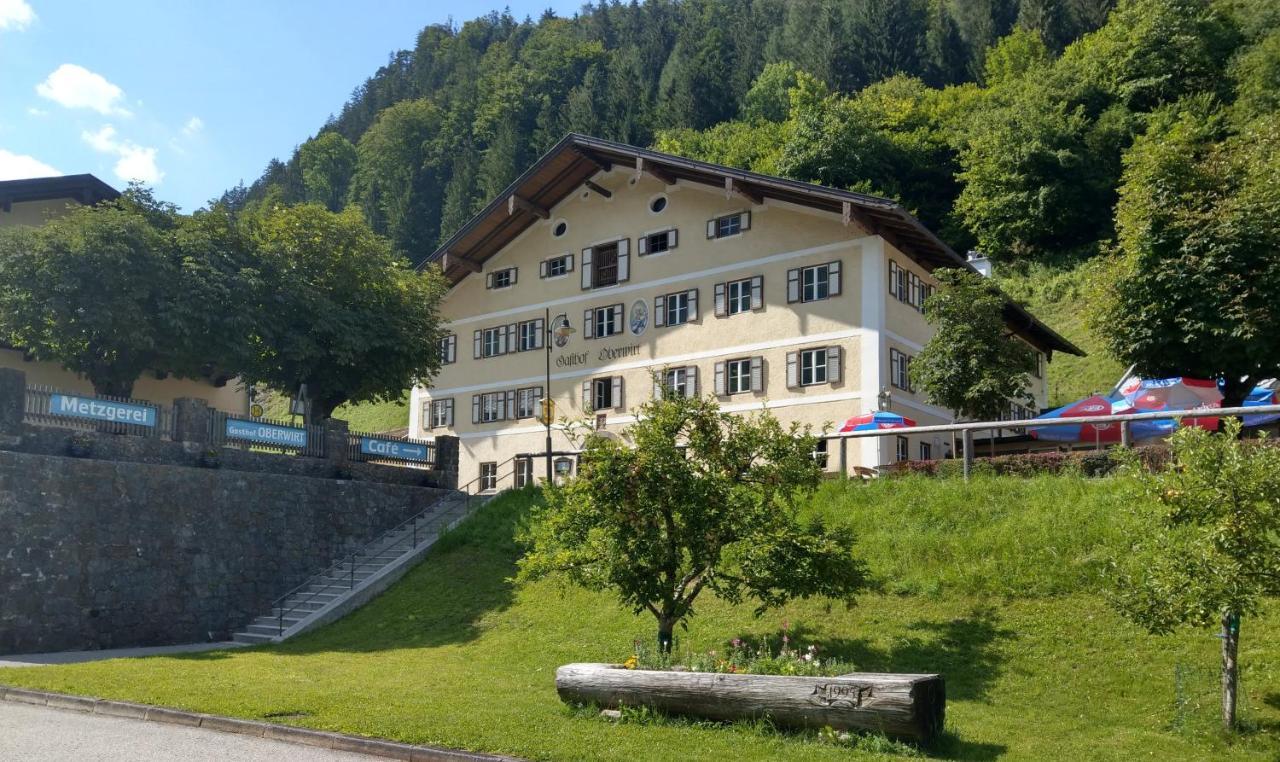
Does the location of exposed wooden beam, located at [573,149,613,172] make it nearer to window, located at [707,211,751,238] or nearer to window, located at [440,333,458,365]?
window, located at [707,211,751,238]

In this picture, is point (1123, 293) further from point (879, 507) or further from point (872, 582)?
point (872, 582)

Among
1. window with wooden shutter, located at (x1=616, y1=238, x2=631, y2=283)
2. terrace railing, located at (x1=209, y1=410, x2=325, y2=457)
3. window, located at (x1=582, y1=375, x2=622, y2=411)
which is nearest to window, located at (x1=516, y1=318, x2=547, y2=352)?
window, located at (x1=582, y1=375, x2=622, y2=411)

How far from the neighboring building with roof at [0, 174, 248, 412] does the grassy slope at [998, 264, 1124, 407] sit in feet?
116

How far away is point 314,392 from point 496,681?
21.7 m

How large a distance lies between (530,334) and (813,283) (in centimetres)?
1242

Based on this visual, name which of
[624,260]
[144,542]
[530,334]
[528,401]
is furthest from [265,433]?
[624,260]

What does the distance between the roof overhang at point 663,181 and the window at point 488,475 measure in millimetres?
8030

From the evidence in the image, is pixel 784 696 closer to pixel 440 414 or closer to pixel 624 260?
pixel 624 260

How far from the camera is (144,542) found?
26.5 meters

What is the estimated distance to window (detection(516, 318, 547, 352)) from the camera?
43.6 m

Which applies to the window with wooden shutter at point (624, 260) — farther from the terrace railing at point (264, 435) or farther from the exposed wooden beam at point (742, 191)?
the terrace railing at point (264, 435)

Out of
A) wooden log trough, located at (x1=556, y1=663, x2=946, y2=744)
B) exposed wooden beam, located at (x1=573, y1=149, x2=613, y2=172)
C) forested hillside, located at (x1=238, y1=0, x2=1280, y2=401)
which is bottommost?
wooden log trough, located at (x1=556, y1=663, x2=946, y2=744)

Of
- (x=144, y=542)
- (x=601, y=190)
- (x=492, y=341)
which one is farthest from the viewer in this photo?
(x=492, y=341)

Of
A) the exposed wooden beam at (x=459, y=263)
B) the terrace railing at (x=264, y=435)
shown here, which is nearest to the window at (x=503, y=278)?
the exposed wooden beam at (x=459, y=263)
